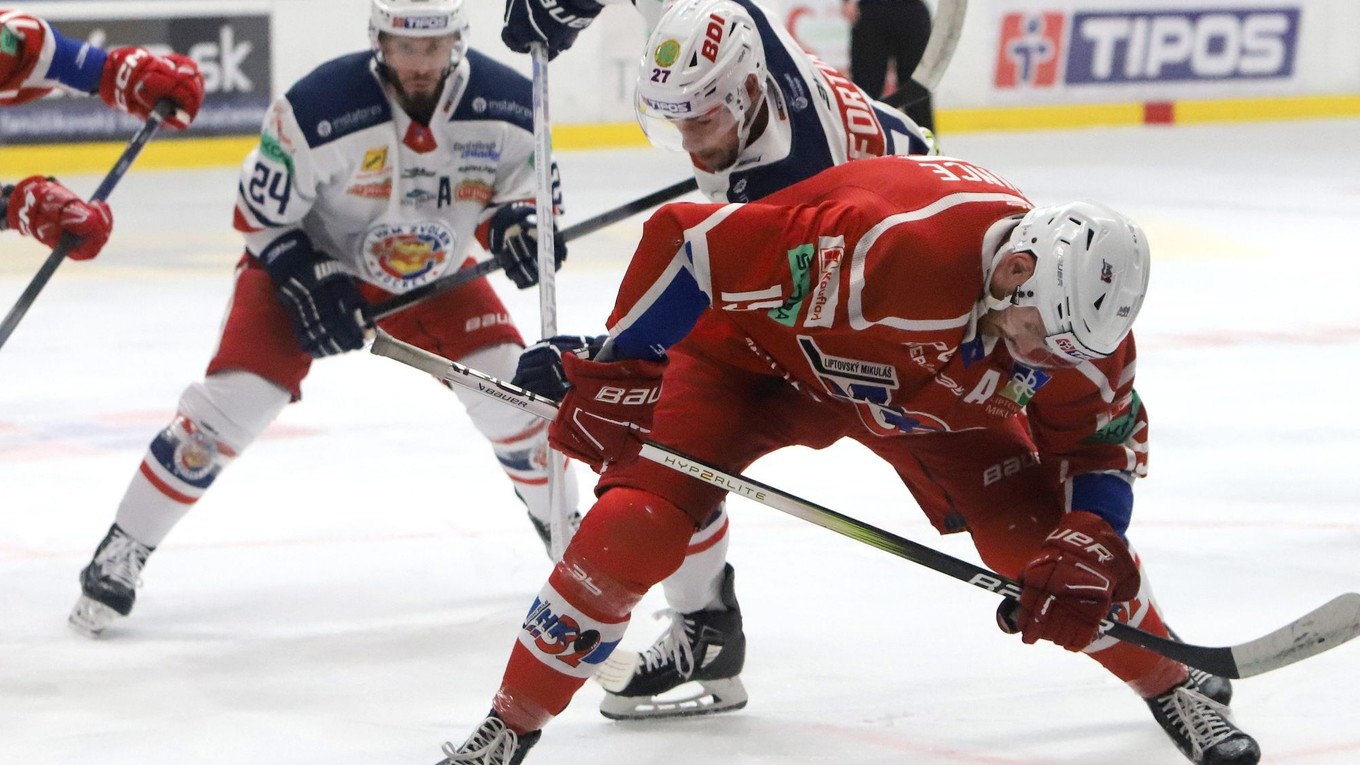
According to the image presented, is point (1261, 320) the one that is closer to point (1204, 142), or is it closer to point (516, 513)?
point (516, 513)

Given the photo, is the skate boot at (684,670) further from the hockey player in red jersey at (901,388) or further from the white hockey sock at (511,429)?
the white hockey sock at (511,429)

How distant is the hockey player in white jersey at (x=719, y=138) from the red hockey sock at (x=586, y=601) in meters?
0.33

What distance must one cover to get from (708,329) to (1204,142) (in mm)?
8695

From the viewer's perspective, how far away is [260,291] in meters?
3.64

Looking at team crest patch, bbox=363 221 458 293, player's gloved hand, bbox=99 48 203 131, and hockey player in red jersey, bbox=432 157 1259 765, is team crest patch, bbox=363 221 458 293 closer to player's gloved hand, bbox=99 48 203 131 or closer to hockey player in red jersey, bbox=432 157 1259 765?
player's gloved hand, bbox=99 48 203 131

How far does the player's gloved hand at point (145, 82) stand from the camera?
12.8ft

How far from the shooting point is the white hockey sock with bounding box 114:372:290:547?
3547 millimetres

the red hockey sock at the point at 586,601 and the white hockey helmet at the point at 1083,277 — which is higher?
the white hockey helmet at the point at 1083,277

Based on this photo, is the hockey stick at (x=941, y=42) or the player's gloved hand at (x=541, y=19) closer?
the player's gloved hand at (x=541, y=19)

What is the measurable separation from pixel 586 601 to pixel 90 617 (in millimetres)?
1405

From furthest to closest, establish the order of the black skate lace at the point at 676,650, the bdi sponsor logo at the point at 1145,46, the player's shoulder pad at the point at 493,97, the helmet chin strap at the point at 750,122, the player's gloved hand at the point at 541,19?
the bdi sponsor logo at the point at 1145,46 → the player's shoulder pad at the point at 493,97 → the player's gloved hand at the point at 541,19 → the black skate lace at the point at 676,650 → the helmet chin strap at the point at 750,122

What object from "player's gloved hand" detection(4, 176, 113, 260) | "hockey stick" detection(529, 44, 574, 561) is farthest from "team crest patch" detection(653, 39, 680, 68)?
"player's gloved hand" detection(4, 176, 113, 260)

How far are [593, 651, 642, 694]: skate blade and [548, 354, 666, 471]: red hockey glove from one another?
54 centimetres

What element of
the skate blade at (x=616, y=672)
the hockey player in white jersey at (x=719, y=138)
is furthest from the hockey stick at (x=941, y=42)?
the skate blade at (x=616, y=672)
